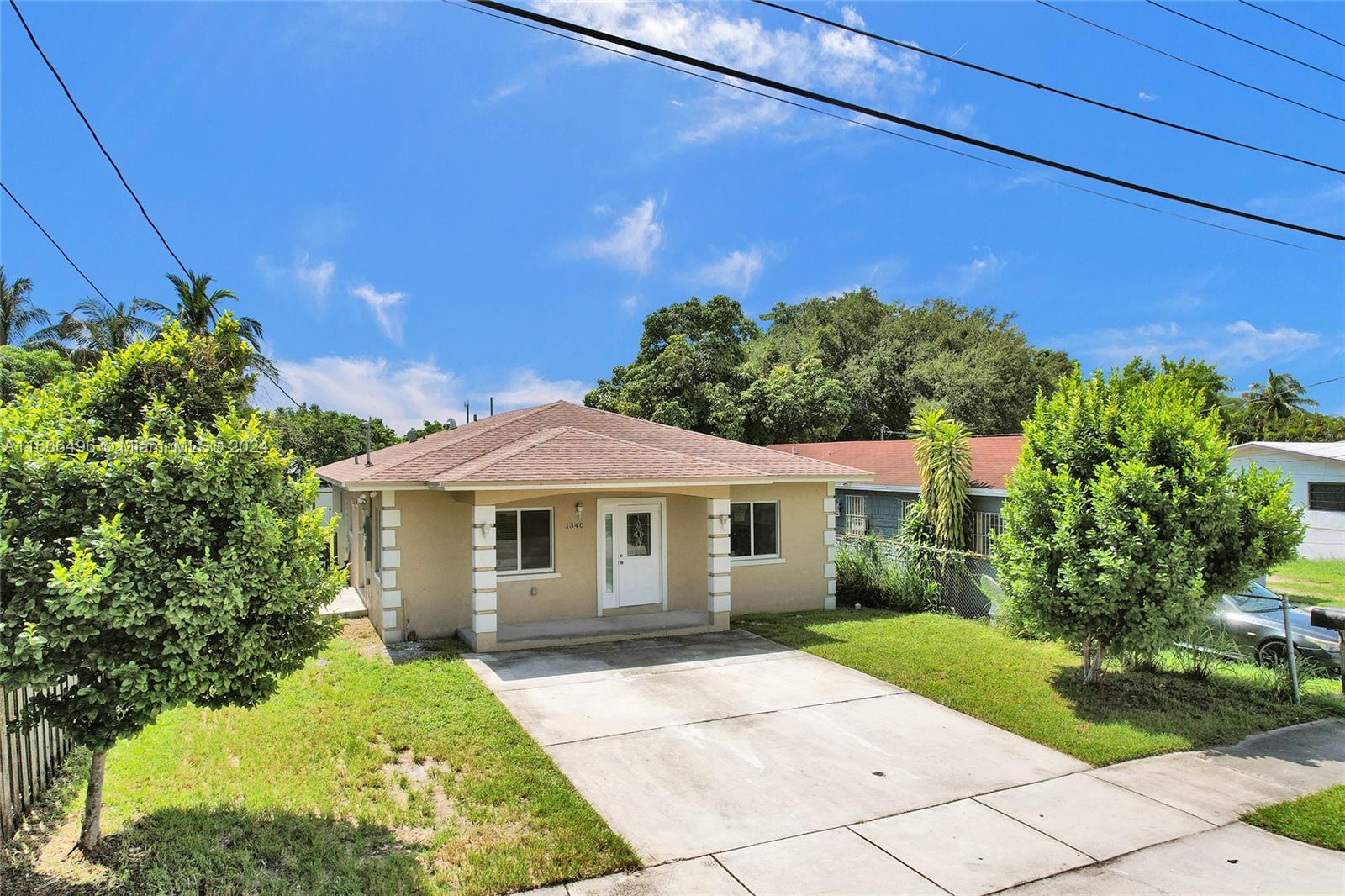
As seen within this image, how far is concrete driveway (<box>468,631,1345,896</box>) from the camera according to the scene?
4.71 m

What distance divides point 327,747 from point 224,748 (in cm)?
100

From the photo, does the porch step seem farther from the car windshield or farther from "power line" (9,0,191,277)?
the car windshield

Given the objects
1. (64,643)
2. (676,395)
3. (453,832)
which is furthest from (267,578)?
(676,395)

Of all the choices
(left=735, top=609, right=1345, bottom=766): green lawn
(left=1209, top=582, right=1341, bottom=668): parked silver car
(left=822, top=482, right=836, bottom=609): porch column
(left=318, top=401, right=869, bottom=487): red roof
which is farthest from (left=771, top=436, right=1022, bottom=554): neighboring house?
(left=1209, top=582, right=1341, bottom=668): parked silver car

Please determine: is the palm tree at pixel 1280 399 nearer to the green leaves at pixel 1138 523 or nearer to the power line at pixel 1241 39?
the power line at pixel 1241 39

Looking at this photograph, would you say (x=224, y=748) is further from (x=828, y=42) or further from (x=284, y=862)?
(x=828, y=42)

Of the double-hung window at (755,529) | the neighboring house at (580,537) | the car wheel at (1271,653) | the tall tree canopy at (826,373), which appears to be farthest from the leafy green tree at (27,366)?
the car wheel at (1271,653)

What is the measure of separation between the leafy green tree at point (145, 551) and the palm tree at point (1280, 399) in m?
67.3

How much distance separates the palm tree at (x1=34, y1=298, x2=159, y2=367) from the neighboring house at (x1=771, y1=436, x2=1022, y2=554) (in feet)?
76.0

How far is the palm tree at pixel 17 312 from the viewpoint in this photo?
1476 inches

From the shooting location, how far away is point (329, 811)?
5.46 metres

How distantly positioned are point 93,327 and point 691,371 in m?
28.1

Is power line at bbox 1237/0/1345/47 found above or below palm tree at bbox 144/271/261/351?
below

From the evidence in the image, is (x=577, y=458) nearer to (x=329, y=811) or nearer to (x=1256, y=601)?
(x=329, y=811)
